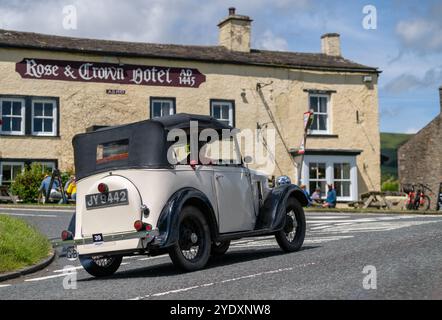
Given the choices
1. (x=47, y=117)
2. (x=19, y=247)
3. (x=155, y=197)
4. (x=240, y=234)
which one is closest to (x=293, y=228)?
(x=240, y=234)

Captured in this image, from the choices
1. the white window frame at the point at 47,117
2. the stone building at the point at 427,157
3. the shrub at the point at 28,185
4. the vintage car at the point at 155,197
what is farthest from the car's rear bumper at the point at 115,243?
the stone building at the point at 427,157

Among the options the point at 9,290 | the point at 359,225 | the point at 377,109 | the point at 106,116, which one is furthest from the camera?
the point at 377,109

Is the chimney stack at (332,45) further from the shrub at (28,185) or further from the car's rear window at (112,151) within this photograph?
the car's rear window at (112,151)

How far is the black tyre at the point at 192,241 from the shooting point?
940 centimetres

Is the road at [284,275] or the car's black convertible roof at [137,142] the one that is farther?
the car's black convertible roof at [137,142]

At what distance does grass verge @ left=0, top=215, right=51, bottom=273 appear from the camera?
37.2ft

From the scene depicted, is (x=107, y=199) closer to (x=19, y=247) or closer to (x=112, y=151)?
(x=112, y=151)

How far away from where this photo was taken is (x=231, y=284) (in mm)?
8141

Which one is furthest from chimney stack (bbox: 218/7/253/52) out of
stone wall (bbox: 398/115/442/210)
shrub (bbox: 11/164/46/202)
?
stone wall (bbox: 398/115/442/210)

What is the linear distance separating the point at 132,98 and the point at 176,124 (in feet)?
69.1

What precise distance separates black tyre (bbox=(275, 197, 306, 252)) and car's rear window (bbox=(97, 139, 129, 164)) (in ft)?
9.87

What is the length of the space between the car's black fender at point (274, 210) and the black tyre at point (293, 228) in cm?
20
